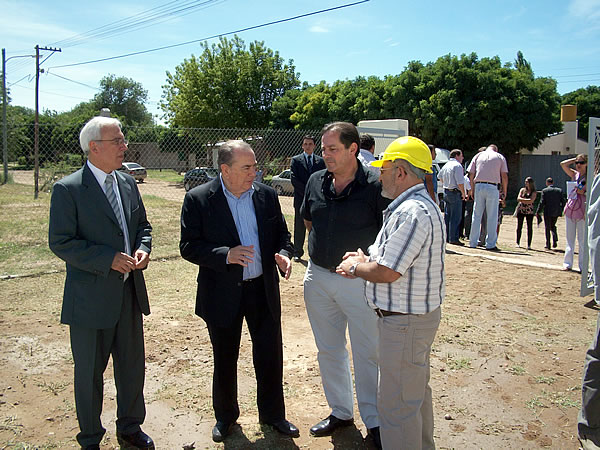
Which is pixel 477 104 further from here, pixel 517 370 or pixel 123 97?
pixel 123 97

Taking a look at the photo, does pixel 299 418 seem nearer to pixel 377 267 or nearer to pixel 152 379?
pixel 152 379

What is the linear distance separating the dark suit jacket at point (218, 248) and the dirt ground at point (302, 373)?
35.7 inches

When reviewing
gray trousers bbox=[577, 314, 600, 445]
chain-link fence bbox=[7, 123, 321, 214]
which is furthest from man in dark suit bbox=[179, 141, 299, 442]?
chain-link fence bbox=[7, 123, 321, 214]

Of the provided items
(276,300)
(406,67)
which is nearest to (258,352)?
(276,300)

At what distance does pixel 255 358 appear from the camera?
3.40m

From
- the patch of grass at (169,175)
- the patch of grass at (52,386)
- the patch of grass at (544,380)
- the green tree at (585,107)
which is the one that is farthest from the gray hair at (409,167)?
the green tree at (585,107)

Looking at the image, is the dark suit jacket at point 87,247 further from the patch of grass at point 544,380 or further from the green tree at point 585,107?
the green tree at point 585,107

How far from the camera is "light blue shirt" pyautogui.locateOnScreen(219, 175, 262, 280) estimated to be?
3303mm

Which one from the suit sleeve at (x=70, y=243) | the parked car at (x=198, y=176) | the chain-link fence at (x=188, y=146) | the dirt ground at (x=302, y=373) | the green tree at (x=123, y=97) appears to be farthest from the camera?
the green tree at (x=123, y=97)

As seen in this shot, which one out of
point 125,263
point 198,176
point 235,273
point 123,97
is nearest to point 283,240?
point 235,273

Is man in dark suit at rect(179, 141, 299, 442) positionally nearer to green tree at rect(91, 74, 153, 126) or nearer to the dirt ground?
the dirt ground

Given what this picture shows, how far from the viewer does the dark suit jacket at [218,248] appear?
3.18 metres

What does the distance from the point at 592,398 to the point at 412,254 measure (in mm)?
1841

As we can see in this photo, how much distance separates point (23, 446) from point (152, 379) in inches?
44.2
